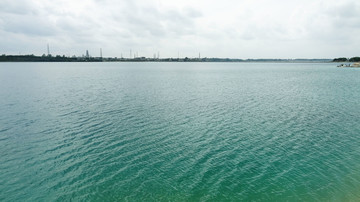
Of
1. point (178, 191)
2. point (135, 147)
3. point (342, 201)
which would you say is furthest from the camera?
point (135, 147)

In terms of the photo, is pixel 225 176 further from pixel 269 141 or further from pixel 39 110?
pixel 39 110

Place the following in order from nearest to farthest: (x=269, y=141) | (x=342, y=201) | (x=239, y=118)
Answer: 1. (x=342, y=201)
2. (x=269, y=141)
3. (x=239, y=118)

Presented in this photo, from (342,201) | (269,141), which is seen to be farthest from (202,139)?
(342,201)

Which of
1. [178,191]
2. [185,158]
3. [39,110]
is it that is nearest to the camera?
[178,191]

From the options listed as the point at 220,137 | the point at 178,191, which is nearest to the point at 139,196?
the point at 178,191

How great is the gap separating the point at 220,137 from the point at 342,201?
1307 cm

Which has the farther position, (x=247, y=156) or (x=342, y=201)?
(x=247, y=156)

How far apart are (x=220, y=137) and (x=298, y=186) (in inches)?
412

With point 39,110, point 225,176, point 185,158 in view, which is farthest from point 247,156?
point 39,110

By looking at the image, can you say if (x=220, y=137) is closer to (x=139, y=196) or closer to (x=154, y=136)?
(x=154, y=136)

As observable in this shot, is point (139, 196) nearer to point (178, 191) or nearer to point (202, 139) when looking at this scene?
point (178, 191)

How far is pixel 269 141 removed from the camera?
83.0 ft

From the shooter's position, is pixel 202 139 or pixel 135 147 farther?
pixel 202 139

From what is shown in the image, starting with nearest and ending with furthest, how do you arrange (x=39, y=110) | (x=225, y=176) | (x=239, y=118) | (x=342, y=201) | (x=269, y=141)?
(x=342, y=201), (x=225, y=176), (x=269, y=141), (x=239, y=118), (x=39, y=110)
